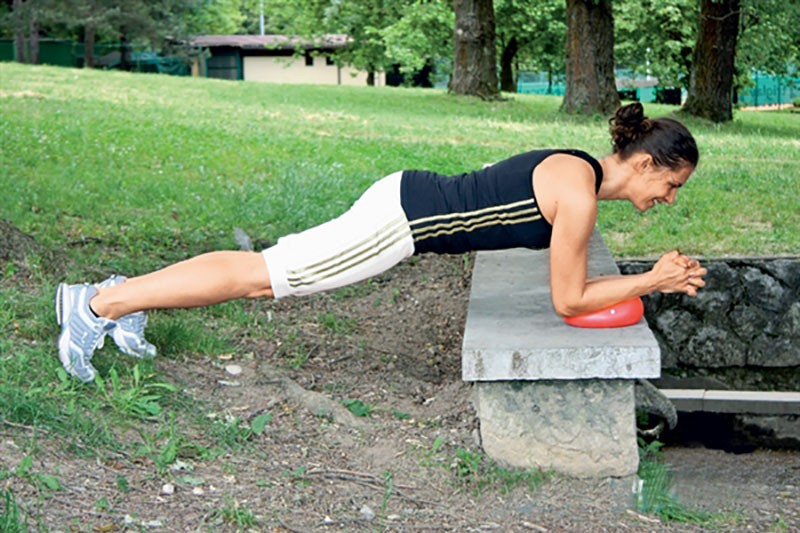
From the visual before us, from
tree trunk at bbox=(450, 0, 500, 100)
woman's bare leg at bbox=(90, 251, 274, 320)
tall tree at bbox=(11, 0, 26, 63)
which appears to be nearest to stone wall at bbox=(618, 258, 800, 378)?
woman's bare leg at bbox=(90, 251, 274, 320)

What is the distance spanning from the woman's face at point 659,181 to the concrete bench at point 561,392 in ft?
1.87

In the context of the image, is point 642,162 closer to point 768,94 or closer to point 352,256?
point 352,256

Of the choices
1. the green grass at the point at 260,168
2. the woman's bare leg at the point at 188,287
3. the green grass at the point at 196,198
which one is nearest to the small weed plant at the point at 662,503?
the green grass at the point at 196,198

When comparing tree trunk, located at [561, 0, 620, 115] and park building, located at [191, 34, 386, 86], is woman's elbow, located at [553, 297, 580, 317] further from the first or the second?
park building, located at [191, 34, 386, 86]

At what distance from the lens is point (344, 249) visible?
16.1 feet

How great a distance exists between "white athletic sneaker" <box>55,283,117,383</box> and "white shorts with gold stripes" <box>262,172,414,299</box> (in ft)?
2.50

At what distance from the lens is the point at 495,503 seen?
4453mm

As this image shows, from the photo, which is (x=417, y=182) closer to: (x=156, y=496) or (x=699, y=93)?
(x=156, y=496)

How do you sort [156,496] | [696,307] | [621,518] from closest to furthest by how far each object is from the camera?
[156,496]
[621,518]
[696,307]

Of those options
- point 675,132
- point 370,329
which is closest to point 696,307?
point 370,329

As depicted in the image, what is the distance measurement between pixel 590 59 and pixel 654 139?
57.1 feet

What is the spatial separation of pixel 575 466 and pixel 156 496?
1696 mm

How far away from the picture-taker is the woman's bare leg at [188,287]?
16.0 ft

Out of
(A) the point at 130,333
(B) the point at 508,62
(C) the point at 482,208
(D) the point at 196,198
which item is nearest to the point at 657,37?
(B) the point at 508,62
